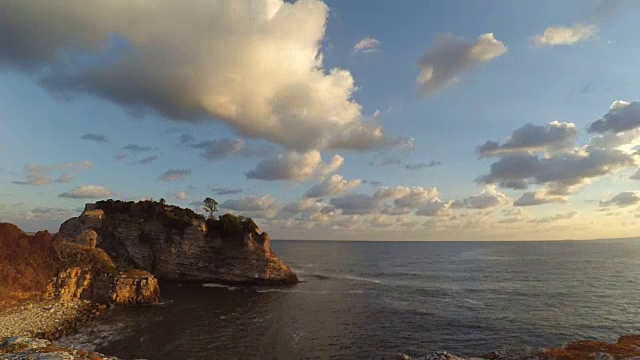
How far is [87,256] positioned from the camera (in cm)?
5975

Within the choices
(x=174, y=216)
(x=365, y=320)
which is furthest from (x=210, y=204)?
(x=365, y=320)

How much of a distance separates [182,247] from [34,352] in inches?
2195

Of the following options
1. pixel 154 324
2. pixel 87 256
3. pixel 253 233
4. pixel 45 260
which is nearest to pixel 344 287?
pixel 253 233

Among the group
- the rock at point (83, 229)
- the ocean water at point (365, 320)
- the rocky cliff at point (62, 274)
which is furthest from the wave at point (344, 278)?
the rock at point (83, 229)

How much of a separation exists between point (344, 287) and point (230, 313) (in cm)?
3265

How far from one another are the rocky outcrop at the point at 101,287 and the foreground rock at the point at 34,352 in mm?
29296

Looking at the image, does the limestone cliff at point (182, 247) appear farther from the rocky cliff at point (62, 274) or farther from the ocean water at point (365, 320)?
the rocky cliff at point (62, 274)

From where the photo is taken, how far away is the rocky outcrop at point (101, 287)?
5291cm

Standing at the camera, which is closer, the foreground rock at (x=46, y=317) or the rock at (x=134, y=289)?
the foreground rock at (x=46, y=317)

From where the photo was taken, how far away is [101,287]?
5550 cm

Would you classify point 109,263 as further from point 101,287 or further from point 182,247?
point 182,247

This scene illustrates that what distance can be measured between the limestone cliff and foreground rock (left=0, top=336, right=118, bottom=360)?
171ft

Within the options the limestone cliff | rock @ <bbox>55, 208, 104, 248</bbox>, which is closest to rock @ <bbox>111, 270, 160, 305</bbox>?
rock @ <bbox>55, 208, 104, 248</bbox>

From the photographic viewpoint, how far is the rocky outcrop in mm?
52906
